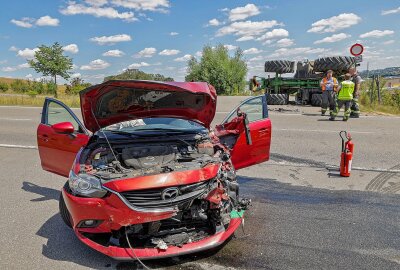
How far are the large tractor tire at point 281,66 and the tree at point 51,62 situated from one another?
77.2ft

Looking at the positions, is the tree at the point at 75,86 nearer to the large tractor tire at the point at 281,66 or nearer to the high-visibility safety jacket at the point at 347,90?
the large tractor tire at the point at 281,66

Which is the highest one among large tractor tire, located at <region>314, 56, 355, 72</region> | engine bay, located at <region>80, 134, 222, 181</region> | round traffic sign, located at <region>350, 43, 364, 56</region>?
round traffic sign, located at <region>350, 43, 364, 56</region>

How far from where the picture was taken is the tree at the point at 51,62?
33656 millimetres

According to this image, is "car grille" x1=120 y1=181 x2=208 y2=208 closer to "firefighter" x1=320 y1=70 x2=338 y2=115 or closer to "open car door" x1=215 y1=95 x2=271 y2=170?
"open car door" x1=215 y1=95 x2=271 y2=170

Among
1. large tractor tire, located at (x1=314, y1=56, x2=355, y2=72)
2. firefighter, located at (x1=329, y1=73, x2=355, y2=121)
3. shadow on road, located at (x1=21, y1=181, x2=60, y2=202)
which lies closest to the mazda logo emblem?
shadow on road, located at (x1=21, y1=181, x2=60, y2=202)

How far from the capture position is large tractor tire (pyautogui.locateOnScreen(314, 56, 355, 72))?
15.4m

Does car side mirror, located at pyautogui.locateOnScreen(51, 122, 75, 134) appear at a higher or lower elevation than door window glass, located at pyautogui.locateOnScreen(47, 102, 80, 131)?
lower

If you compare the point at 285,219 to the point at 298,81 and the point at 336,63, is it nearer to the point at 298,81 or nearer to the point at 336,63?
the point at 336,63

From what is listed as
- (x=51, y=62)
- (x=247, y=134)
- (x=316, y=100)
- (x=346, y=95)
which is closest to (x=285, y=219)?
(x=247, y=134)

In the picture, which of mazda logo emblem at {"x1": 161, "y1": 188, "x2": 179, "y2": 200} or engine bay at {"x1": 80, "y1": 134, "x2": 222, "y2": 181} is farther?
engine bay at {"x1": 80, "y1": 134, "x2": 222, "y2": 181}

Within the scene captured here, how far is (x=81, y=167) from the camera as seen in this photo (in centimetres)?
336

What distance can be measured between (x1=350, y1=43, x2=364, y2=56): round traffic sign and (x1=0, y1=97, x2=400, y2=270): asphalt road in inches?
299

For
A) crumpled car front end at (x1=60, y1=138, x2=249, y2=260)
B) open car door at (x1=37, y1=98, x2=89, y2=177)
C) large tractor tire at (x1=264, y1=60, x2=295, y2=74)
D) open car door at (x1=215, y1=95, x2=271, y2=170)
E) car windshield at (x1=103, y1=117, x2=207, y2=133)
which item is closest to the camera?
crumpled car front end at (x1=60, y1=138, x2=249, y2=260)

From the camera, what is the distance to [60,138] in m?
4.69
